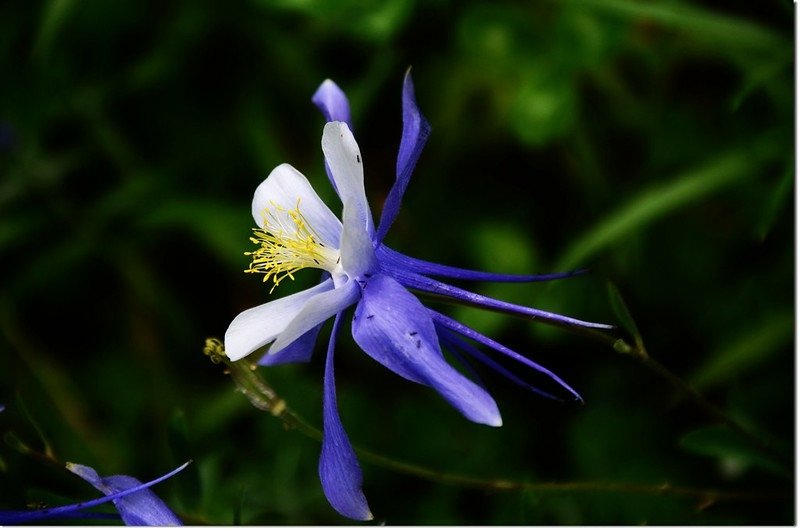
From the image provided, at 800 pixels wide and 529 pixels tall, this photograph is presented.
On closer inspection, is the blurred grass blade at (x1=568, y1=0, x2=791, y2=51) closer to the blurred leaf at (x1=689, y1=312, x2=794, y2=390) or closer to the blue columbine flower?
the blurred leaf at (x1=689, y1=312, x2=794, y2=390)

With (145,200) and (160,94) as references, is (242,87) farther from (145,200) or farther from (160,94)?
(145,200)

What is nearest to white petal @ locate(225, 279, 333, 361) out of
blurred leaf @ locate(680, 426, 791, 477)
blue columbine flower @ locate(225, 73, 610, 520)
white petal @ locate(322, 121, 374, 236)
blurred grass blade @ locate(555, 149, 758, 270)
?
blue columbine flower @ locate(225, 73, 610, 520)

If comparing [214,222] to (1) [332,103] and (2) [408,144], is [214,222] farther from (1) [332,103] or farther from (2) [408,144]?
(2) [408,144]

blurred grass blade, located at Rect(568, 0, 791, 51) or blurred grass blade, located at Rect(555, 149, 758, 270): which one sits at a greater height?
blurred grass blade, located at Rect(568, 0, 791, 51)

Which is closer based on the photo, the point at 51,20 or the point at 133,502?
the point at 133,502

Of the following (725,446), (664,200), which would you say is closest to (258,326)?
(725,446)

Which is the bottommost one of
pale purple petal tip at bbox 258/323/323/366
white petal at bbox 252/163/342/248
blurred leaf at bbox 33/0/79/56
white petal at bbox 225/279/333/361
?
pale purple petal tip at bbox 258/323/323/366
